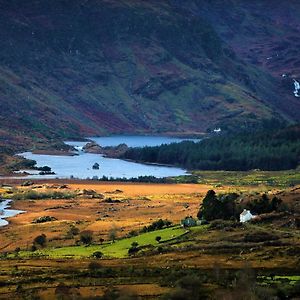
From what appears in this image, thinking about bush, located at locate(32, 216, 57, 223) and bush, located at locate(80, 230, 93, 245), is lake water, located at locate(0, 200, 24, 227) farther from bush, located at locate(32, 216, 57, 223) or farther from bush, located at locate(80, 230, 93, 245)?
bush, located at locate(80, 230, 93, 245)

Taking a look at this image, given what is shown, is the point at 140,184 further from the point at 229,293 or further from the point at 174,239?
the point at 229,293

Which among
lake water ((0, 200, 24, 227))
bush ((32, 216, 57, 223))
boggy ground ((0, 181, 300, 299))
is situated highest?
lake water ((0, 200, 24, 227))

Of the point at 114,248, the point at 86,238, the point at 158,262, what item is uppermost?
the point at 86,238

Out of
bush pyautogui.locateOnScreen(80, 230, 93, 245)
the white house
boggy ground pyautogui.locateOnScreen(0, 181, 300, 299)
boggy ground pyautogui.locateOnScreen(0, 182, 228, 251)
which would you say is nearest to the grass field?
boggy ground pyautogui.locateOnScreen(0, 181, 300, 299)

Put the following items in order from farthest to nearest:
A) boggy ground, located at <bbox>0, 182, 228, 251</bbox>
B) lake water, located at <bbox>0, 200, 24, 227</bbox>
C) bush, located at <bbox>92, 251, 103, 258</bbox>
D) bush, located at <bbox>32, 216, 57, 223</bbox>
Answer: lake water, located at <bbox>0, 200, 24, 227</bbox>
bush, located at <bbox>32, 216, 57, 223</bbox>
boggy ground, located at <bbox>0, 182, 228, 251</bbox>
bush, located at <bbox>92, 251, 103, 258</bbox>

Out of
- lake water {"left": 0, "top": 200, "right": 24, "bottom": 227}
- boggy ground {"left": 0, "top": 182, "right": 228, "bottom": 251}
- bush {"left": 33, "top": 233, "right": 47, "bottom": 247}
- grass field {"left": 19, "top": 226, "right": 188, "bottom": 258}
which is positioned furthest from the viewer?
lake water {"left": 0, "top": 200, "right": 24, "bottom": 227}

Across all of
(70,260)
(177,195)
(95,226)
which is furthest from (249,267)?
(177,195)

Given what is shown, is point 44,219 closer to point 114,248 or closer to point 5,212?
point 5,212

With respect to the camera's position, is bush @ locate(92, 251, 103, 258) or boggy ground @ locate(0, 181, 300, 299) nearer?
boggy ground @ locate(0, 181, 300, 299)

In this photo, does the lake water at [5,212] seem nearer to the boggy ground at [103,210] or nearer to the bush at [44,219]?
the boggy ground at [103,210]

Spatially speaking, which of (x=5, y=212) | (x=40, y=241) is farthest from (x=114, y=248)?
(x=5, y=212)
